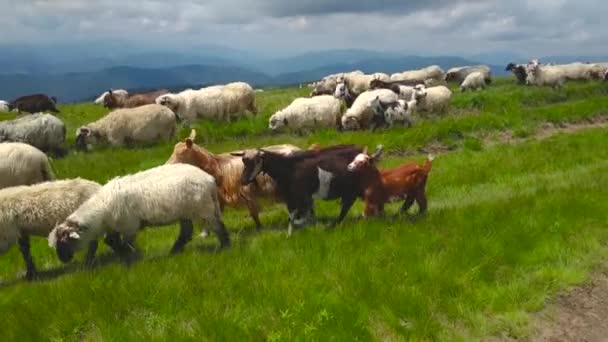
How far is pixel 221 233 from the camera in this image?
11.4 metres

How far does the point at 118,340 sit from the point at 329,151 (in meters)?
6.39

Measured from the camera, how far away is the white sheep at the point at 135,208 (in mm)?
10586

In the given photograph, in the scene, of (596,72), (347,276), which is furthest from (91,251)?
(596,72)

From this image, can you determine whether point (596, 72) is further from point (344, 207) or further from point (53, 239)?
point (53, 239)

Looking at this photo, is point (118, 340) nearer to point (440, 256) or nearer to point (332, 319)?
point (332, 319)

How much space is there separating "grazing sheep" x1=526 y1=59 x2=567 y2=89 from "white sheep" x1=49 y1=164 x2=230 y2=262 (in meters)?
36.8

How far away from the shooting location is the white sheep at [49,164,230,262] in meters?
10.6

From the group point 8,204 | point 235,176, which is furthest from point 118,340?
point 235,176

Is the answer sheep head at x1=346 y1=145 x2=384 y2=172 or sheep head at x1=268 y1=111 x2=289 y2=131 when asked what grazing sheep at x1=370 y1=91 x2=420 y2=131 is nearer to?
sheep head at x1=268 y1=111 x2=289 y2=131

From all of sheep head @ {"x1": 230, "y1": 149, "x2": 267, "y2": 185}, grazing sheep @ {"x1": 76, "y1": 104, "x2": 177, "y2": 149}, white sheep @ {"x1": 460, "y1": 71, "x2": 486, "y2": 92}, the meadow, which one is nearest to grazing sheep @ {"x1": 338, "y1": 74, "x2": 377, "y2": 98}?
white sheep @ {"x1": 460, "y1": 71, "x2": 486, "y2": 92}

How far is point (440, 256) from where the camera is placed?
10.0 m

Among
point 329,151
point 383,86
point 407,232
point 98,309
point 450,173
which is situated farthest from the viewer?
point 383,86

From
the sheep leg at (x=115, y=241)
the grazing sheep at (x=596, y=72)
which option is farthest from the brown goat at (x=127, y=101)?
the grazing sheep at (x=596, y=72)

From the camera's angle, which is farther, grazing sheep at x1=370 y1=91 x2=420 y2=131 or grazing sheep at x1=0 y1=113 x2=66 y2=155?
grazing sheep at x1=370 y1=91 x2=420 y2=131
